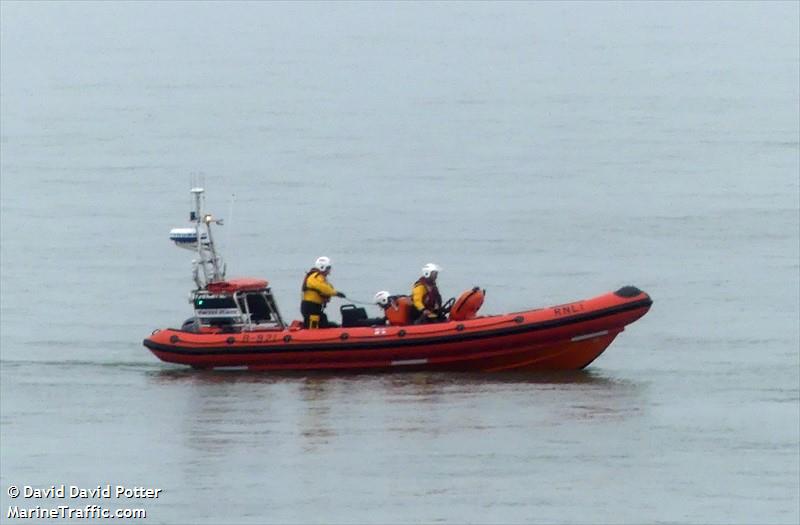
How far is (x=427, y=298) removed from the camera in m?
19.6

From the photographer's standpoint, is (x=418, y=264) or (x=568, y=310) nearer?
(x=568, y=310)

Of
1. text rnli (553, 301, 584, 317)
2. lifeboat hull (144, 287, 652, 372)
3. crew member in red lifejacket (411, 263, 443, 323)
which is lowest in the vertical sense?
lifeboat hull (144, 287, 652, 372)

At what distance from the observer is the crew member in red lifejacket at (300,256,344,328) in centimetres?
1984

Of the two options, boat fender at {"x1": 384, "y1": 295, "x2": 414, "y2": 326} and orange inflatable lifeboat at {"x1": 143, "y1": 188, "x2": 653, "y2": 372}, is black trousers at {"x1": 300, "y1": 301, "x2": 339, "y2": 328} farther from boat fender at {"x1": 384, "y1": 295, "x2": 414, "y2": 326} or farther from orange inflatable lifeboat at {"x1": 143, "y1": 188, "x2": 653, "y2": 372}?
boat fender at {"x1": 384, "y1": 295, "x2": 414, "y2": 326}

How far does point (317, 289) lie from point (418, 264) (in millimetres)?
5988

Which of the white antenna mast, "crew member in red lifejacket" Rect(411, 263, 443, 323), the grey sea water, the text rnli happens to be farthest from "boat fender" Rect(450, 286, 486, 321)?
the white antenna mast

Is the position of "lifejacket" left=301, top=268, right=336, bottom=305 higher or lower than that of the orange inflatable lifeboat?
higher

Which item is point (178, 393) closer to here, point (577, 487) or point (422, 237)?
point (577, 487)

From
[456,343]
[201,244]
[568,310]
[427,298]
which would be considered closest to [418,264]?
[201,244]

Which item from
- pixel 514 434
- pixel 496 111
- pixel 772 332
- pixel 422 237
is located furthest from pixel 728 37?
pixel 514 434

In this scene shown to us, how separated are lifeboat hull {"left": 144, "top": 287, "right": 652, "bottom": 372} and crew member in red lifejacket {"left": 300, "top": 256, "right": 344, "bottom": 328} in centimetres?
22

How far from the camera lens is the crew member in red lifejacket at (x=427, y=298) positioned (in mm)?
19594

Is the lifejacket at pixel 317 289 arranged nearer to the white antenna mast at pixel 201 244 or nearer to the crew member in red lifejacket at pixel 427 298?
the crew member in red lifejacket at pixel 427 298

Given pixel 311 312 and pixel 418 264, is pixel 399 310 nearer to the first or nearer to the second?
pixel 311 312
